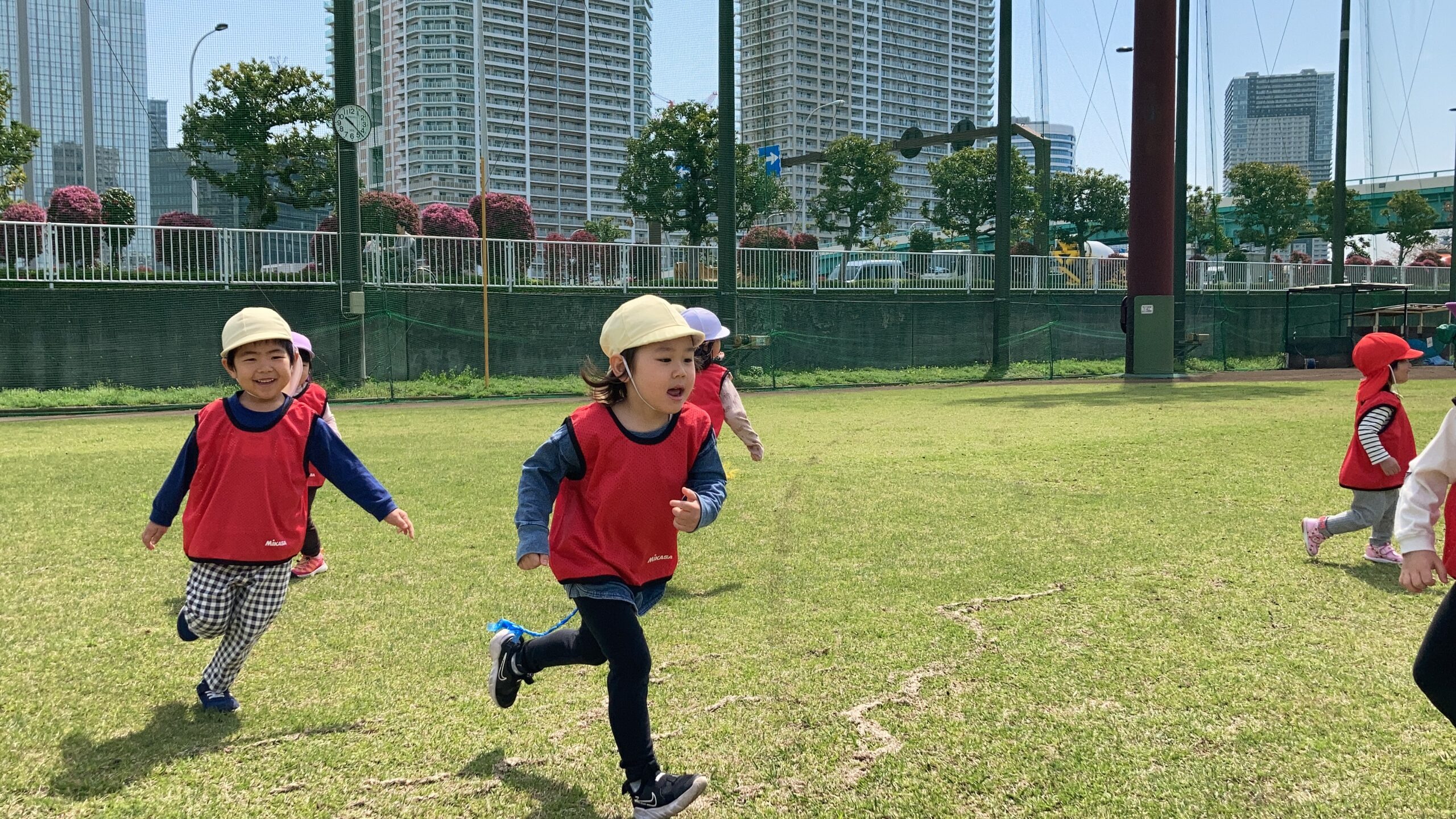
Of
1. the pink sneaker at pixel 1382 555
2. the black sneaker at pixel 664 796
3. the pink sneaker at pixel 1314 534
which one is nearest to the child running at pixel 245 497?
the black sneaker at pixel 664 796

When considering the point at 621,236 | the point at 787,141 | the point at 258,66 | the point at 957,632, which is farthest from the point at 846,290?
the point at 787,141

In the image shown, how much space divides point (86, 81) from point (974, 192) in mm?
35175

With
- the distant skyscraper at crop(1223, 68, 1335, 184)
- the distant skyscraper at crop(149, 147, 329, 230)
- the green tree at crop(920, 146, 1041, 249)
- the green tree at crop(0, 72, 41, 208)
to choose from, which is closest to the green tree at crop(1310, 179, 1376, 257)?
the green tree at crop(920, 146, 1041, 249)

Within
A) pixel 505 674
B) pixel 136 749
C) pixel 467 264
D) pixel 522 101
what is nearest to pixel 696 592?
pixel 505 674

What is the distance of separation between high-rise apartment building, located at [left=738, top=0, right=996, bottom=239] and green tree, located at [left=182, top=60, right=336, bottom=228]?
27796 mm

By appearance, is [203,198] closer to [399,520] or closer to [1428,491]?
[399,520]

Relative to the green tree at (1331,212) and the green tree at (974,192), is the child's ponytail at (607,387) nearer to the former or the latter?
the green tree at (974,192)

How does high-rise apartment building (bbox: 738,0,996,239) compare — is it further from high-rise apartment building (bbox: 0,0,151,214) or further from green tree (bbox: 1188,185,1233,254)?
high-rise apartment building (bbox: 0,0,151,214)

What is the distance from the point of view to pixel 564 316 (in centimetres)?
2439

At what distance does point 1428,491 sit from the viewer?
3004mm

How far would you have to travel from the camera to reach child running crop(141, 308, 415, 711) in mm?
3914

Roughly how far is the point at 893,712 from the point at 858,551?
9.07 feet

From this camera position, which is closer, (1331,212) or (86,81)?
(86,81)

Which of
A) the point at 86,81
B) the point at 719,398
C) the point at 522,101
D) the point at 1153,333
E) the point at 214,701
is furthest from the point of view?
the point at 522,101
